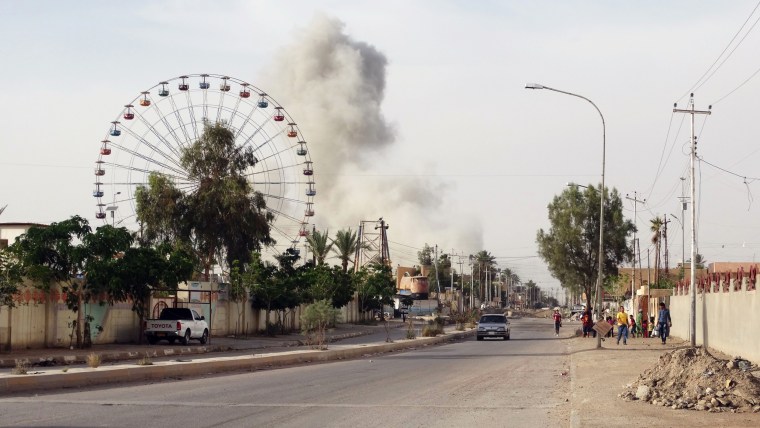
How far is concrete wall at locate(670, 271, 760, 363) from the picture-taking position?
2777 centimetres

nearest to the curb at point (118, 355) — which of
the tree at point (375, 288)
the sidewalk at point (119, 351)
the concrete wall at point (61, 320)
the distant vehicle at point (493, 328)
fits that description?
the sidewalk at point (119, 351)

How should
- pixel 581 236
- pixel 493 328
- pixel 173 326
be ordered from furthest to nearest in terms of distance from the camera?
pixel 581 236, pixel 493 328, pixel 173 326

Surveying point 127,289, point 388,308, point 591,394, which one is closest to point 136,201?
point 127,289

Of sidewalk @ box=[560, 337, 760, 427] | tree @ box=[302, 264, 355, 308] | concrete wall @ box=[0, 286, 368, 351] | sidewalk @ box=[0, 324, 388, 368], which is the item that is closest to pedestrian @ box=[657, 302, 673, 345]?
sidewalk @ box=[560, 337, 760, 427]

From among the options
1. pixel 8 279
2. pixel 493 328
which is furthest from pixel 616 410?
pixel 493 328

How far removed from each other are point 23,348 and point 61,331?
87.4 inches

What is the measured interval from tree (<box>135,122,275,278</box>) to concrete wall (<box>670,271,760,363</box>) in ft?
87.2

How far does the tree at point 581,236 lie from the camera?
80500 millimetres

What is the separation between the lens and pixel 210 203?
57.0 meters

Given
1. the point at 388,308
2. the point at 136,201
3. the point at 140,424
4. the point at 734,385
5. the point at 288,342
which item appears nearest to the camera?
the point at 140,424

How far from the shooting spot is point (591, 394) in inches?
715

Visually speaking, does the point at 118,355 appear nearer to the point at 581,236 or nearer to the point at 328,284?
the point at 328,284

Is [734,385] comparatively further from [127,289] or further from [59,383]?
[127,289]

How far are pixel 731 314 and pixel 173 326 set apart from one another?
20538 mm
